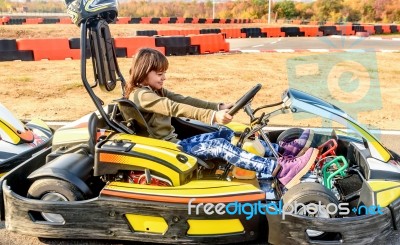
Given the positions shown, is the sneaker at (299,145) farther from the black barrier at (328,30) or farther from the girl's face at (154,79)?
the black barrier at (328,30)

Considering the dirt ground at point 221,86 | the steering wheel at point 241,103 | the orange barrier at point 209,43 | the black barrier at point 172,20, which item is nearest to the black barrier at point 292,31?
the orange barrier at point 209,43

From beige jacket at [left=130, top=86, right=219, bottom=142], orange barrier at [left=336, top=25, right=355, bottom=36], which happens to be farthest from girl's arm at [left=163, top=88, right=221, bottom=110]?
orange barrier at [left=336, top=25, right=355, bottom=36]

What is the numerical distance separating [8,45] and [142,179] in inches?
313

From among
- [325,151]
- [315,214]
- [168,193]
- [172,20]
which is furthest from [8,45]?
[172,20]

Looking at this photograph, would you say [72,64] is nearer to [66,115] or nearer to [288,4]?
[66,115]

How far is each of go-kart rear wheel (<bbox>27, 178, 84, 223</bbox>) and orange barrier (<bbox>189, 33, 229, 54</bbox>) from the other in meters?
8.72

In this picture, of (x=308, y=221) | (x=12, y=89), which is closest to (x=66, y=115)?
(x=12, y=89)

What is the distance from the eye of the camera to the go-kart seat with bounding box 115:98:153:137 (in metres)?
3.07

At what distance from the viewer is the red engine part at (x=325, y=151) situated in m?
3.36

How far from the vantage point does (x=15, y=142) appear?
3.76m

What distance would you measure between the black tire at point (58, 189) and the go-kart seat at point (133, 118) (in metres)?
0.57

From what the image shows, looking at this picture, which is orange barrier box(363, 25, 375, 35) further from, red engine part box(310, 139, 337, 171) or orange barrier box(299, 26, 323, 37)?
red engine part box(310, 139, 337, 171)

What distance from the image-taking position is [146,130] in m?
3.24

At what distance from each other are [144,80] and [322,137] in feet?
4.58
